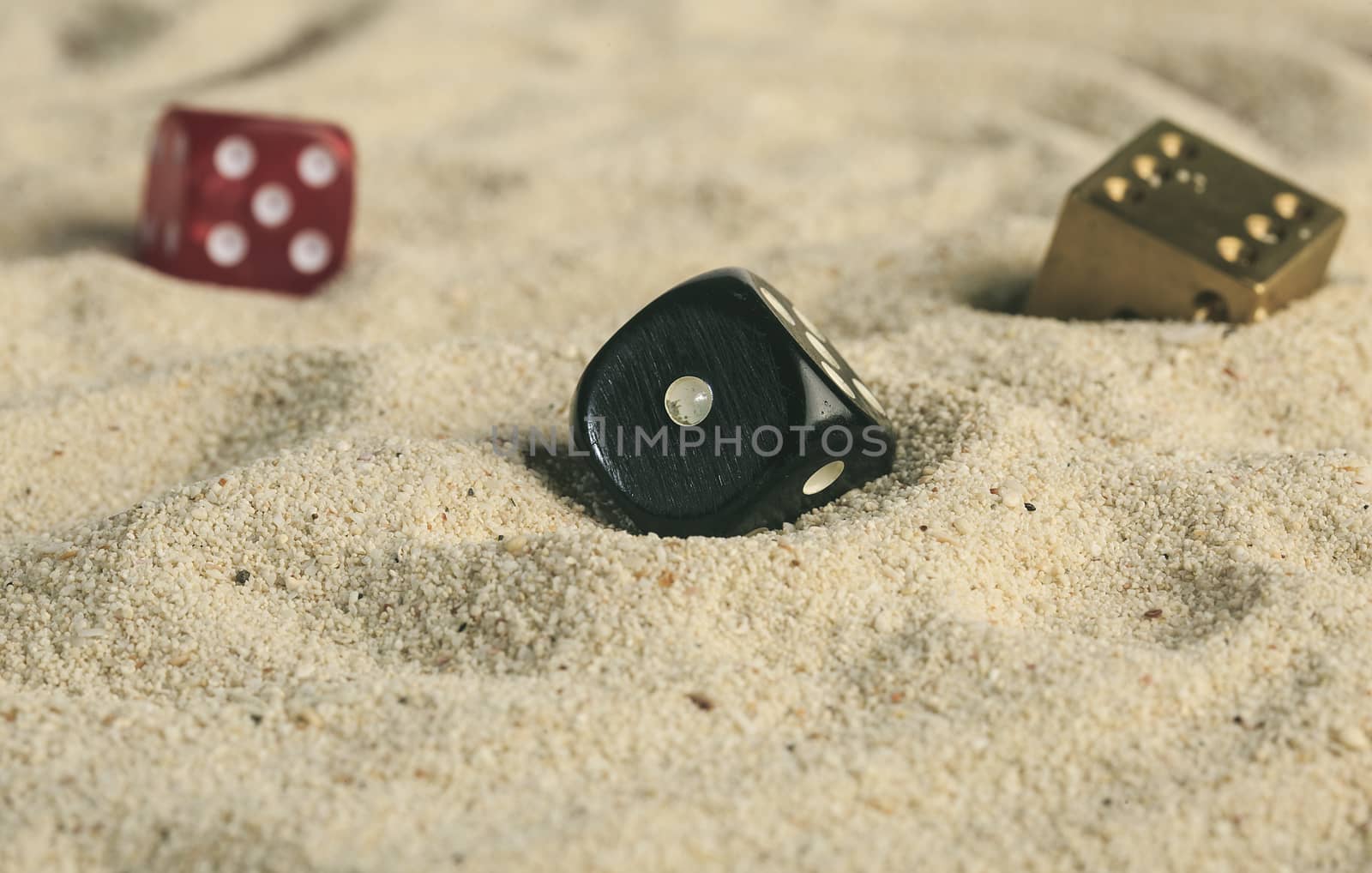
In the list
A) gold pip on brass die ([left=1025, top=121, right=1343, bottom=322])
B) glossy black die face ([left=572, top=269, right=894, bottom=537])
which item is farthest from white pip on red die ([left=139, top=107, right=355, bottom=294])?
gold pip on brass die ([left=1025, top=121, right=1343, bottom=322])

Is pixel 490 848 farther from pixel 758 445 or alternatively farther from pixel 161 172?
pixel 161 172

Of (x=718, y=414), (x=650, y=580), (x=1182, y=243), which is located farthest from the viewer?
(x=1182, y=243)

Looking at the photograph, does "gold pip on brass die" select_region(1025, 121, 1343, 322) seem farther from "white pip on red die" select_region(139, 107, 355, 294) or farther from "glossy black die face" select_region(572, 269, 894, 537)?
"white pip on red die" select_region(139, 107, 355, 294)

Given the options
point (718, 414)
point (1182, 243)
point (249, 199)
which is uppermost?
point (1182, 243)

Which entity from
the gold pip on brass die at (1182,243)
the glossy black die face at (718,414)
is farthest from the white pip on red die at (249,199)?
the gold pip on brass die at (1182,243)

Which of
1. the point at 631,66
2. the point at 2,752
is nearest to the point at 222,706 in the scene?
the point at 2,752

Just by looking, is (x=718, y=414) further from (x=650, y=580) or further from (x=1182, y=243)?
(x=1182, y=243)

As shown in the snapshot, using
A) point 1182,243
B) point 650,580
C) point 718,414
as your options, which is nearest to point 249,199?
point 718,414
